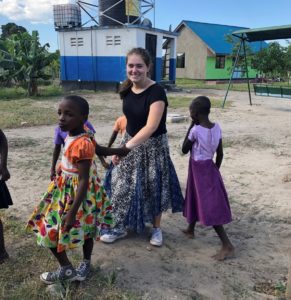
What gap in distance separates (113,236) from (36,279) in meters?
0.85

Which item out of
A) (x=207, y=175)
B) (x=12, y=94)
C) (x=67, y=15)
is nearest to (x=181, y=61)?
(x=67, y=15)

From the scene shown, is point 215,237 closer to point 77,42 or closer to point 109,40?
point 109,40

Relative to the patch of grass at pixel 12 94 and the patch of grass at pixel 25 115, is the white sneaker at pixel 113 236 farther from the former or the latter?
the patch of grass at pixel 12 94

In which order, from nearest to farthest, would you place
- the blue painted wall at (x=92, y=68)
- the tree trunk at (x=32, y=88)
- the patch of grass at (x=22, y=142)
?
the patch of grass at (x=22, y=142) < the tree trunk at (x=32, y=88) < the blue painted wall at (x=92, y=68)

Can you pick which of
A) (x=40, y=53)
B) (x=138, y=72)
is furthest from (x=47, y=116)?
→ (x=138, y=72)

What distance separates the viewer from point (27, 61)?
15.4 m

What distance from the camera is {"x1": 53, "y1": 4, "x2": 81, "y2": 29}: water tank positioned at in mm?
18672

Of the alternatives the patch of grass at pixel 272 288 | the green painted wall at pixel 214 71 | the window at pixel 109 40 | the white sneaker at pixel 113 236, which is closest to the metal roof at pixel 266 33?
the window at pixel 109 40

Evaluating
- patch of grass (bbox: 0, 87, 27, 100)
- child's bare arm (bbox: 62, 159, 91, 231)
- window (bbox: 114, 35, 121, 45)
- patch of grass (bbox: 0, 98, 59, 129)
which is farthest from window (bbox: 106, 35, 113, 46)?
child's bare arm (bbox: 62, 159, 91, 231)

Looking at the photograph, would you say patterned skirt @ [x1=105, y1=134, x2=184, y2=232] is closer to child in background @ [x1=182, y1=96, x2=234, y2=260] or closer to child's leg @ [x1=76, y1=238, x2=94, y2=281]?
child in background @ [x1=182, y1=96, x2=234, y2=260]

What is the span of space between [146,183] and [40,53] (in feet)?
45.3

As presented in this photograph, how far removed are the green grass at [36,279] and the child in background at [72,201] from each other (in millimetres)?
95

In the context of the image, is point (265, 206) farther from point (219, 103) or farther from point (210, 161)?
point (219, 103)

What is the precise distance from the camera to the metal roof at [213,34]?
30.8 meters
